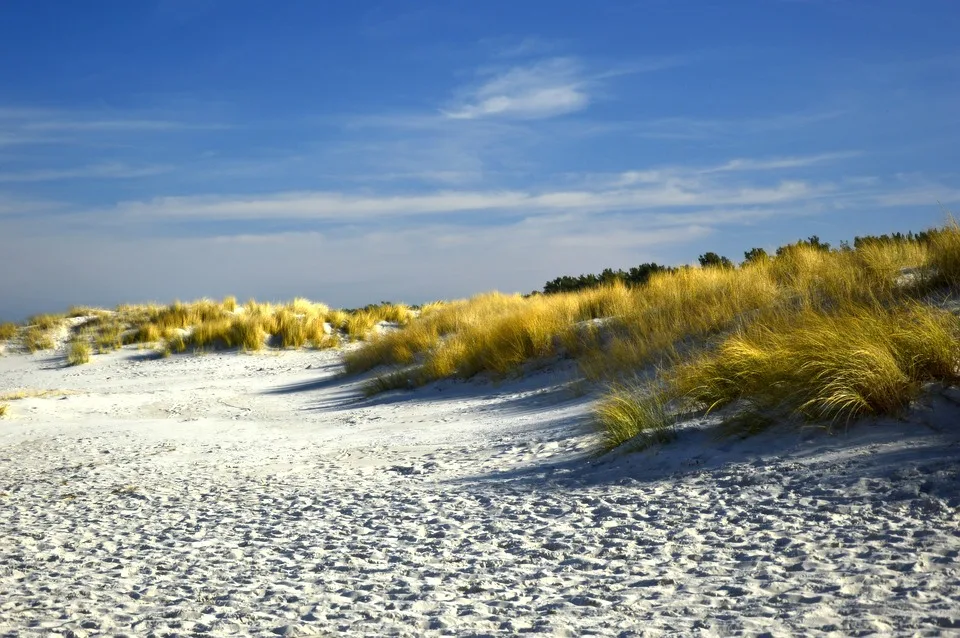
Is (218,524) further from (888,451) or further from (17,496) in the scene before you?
(888,451)

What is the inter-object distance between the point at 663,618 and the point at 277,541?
105 inches

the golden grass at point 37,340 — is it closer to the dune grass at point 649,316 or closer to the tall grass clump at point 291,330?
the tall grass clump at point 291,330

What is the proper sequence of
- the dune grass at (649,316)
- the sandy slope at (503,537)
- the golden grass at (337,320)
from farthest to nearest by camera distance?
the golden grass at (337,320), the dune grass at (649,316), the sandy slope at (503,537)

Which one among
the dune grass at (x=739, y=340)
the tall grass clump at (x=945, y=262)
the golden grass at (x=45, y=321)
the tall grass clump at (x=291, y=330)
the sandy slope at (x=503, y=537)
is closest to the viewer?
the sandy slope at (x=503, y=537)

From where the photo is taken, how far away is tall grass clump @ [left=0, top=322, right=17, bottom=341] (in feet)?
80.3

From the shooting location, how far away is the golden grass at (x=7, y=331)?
24469mm

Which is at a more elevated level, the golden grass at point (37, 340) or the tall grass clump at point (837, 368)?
the golden grass at point (37, 340)

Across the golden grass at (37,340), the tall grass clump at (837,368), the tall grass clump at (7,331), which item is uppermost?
the tall grass clump at (7,331)

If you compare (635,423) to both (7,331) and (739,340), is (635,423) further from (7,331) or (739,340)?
(7,331)

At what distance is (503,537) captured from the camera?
16.1 ft

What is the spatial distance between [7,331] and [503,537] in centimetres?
2446

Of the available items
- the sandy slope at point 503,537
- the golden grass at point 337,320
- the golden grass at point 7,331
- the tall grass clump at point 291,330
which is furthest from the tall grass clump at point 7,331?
the sandy slope at point 503,537

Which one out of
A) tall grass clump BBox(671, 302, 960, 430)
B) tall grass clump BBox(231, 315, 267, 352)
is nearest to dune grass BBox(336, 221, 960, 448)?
tall grass clump BBox(671, 302, 960, 430)

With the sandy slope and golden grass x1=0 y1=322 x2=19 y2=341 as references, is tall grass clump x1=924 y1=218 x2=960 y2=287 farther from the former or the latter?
golden grass x1=0 y1=322 x2=19 y2=341
